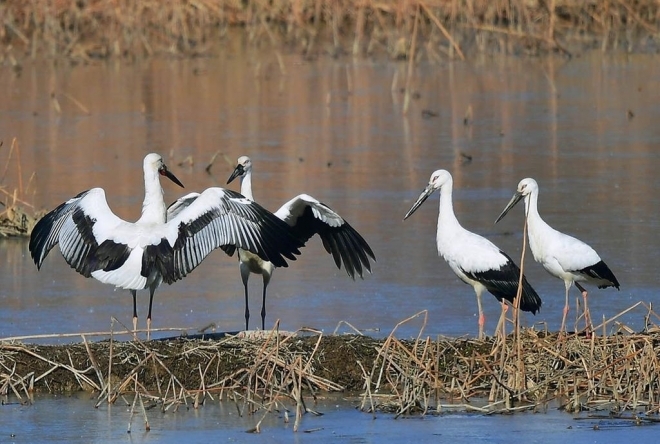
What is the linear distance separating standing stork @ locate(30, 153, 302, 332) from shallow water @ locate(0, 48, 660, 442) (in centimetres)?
44

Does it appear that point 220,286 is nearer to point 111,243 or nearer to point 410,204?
point 111,243

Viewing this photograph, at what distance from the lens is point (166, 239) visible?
338 inches

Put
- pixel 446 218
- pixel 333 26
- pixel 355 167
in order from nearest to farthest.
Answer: pixel 446 218, pixel 355 167, pixel 333 26

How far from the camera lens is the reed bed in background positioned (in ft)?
80.2

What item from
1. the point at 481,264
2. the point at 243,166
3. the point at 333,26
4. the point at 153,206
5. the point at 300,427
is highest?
the point at 333,26

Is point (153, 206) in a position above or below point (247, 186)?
below

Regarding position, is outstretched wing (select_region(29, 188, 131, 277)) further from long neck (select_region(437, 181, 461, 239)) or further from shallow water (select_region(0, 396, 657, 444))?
long neck (select_region(437, 181, 461, 239))

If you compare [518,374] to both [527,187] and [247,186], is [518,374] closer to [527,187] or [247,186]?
[527,187]

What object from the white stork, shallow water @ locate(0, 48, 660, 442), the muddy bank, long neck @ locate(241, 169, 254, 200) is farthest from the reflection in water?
the muddy bank

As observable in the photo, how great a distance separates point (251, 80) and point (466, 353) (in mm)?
15071

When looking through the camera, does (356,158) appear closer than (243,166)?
No

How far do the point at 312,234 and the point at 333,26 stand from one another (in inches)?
634

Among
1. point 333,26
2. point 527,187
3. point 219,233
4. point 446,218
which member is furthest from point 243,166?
point 333,26

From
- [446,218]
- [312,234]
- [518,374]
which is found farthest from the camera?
[312,234]
